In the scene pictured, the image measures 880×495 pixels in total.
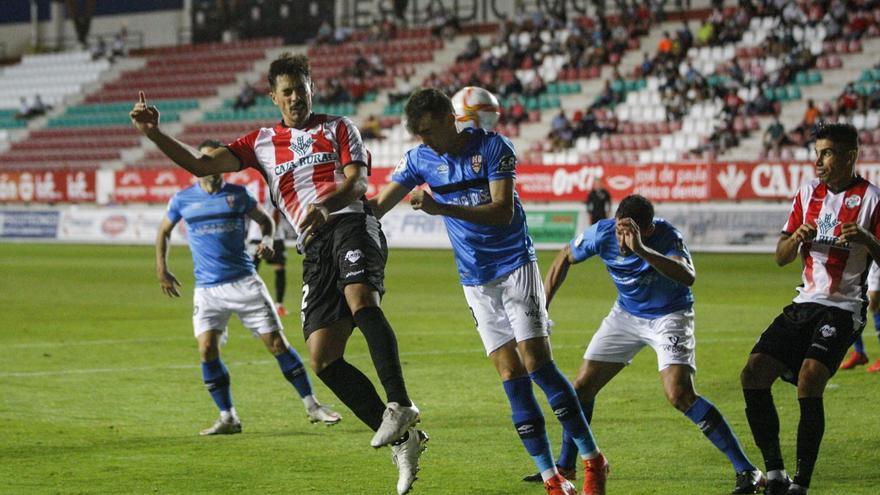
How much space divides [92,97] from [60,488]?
51173 millimetres

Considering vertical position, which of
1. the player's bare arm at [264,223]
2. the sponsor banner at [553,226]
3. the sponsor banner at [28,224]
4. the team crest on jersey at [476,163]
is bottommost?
the sponsor banner at [28,224]

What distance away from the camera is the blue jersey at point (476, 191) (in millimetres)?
6938

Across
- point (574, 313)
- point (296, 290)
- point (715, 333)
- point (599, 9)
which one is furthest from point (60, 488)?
point (599, 9)

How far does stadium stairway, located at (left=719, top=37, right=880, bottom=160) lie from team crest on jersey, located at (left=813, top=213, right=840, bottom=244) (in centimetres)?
2939

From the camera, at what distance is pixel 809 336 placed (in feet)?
23.6

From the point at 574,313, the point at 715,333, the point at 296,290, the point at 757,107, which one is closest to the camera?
the point at 715,333

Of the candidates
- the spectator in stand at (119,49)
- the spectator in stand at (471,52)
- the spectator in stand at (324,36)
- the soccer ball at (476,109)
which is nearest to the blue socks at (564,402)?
the soccer ball at (476,109)

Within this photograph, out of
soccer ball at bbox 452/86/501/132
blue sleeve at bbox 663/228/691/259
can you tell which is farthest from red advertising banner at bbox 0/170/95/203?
blue sleeve at bbox 663/228/691/259

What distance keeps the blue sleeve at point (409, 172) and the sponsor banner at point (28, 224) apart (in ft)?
121

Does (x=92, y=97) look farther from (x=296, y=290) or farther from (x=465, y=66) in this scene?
(x=296, y=290)

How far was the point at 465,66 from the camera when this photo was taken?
1779 inches

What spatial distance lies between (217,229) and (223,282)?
1.54ft

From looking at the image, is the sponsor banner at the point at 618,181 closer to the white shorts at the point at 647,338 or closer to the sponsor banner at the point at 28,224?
the sponsor banner at the point at 28,224

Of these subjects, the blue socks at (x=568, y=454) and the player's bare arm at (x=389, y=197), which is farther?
the blue socks at (x=568, y=454)
